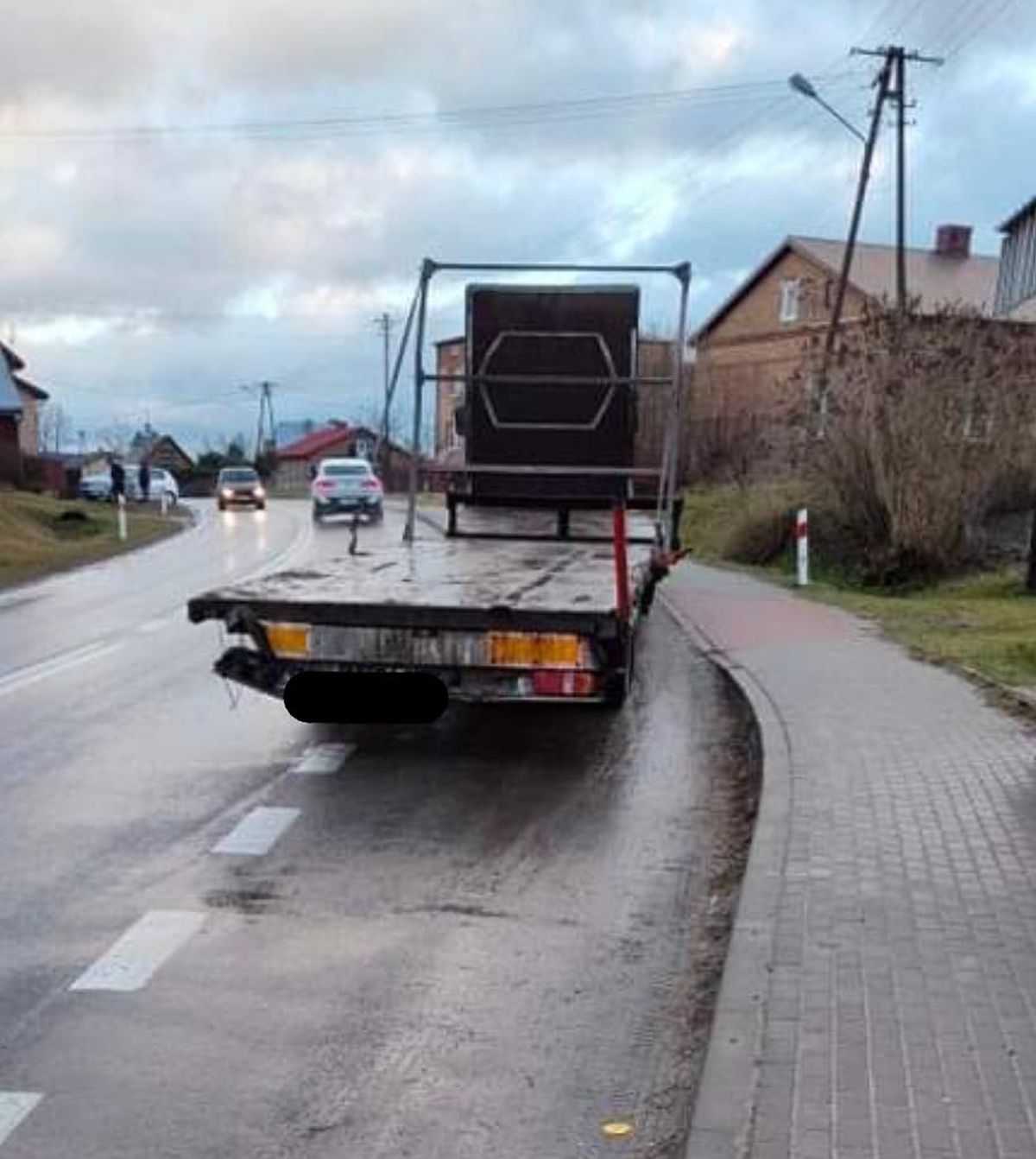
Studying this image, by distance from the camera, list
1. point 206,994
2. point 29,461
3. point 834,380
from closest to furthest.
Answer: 1. point 206,994
2. point 834,380
3. point 29,461

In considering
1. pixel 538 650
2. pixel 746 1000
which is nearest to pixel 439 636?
pixel 538 650

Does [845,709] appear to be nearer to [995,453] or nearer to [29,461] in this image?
[995,453]

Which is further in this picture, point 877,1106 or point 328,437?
point 328,437

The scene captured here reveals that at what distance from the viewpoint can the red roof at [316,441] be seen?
437 ft

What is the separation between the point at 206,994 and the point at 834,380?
20.2 metres

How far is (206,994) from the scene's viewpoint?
4.91 m

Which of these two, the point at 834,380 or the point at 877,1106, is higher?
the point at 834,380

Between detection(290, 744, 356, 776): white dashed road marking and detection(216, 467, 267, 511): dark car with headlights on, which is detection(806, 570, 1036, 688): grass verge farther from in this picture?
detection(216, 467, 267, 511): dark car with headlights on

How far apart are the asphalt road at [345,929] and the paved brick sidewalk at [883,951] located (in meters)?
0.31

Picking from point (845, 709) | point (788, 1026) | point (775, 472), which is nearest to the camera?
point (788, 1026)

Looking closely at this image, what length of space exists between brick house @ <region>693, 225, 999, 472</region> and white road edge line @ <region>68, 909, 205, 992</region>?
40383 mm

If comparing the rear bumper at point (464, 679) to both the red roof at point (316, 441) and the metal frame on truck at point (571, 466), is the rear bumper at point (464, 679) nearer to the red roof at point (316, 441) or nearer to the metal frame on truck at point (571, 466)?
the metal frame on truck at point (571, 466)

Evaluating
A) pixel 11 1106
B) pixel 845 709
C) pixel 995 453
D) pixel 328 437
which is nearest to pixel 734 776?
pixel 845 709

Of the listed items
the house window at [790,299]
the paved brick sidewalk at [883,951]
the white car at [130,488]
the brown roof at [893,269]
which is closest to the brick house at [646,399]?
the paved brick sidewalk at [883,951]
